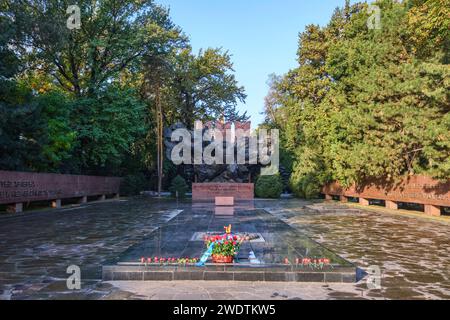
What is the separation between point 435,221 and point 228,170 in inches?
878

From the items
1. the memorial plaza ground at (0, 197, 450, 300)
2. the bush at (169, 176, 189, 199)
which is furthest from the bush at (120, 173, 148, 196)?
the memorial plaza ground at (0, 197, 450, 300)

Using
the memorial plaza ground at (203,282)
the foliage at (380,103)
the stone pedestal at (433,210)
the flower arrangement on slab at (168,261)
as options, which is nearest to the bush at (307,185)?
the foliage at (380,103)

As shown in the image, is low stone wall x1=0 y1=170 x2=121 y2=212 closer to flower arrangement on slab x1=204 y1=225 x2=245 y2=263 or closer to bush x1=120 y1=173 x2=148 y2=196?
bush x1=120 y1=173 x2=148 y2=196

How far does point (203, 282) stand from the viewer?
6.86 metres

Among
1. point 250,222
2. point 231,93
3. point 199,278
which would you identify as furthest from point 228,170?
point 199,278

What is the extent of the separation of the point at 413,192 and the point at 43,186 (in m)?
20.1

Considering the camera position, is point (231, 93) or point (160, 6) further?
point (231, 93)

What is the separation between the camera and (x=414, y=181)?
2034 centimetres

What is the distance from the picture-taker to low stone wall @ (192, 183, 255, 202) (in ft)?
109

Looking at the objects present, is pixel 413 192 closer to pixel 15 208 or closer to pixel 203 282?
pixel 203 282

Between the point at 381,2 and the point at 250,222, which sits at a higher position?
the point at 381,2

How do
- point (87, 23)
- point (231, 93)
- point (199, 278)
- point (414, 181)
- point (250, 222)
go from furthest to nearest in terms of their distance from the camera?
point (231, 93) → point (87, 23) → point (414, 181) → point (250, 222) → point (199, 278)
